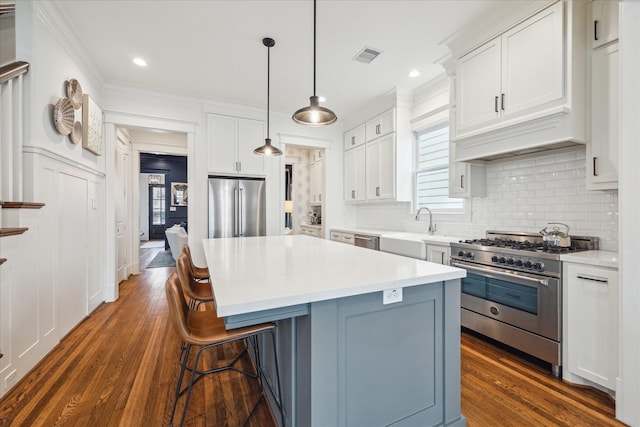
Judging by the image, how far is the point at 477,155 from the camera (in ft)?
9.11

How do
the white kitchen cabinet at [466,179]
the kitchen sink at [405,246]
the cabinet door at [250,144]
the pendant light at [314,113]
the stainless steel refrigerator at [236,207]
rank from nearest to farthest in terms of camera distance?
the pendant light at [314,113], the white kitchen cabinet at [466,179], the kitchen sink at [405,246], the stainless steel refrigerator at [236,207], the cabinet door at [250,144]

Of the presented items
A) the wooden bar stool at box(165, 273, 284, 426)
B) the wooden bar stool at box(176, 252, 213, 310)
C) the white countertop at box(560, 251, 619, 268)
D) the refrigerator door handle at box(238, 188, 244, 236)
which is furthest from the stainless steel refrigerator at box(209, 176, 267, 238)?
the white countertop at box(560, 251, 619, 268)

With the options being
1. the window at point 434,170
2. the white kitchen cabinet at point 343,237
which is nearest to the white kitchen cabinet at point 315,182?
the white kitchen cabinet at point 343,237

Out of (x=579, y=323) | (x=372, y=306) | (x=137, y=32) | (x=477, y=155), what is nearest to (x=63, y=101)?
(x=137, y=32)

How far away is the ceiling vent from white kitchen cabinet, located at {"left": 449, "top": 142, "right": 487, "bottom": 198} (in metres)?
1.28

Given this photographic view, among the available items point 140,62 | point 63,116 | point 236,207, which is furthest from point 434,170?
point 63,116

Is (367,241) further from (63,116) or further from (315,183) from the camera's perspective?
(63,116)

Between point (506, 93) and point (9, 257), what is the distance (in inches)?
154

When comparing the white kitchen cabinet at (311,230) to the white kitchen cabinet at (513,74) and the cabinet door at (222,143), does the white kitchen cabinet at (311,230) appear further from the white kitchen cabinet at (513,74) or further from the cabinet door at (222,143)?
the white kitchen cabinet at (513,74)

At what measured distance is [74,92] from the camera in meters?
2.90

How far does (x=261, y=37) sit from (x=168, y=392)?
10.1ft

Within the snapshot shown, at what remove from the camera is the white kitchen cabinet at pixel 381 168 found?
4.24 metres

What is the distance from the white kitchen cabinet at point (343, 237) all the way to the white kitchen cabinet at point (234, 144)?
163cm

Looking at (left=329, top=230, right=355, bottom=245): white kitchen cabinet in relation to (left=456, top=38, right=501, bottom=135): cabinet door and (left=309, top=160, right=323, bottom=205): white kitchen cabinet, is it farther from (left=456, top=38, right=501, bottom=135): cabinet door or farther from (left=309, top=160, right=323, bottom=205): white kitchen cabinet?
(left=456, top=38, right=501, bottom=135): cabinet door
